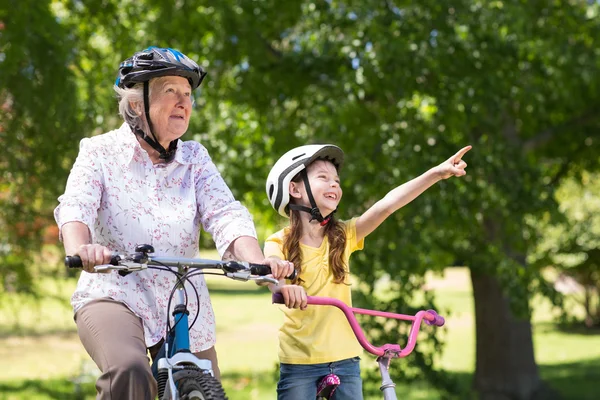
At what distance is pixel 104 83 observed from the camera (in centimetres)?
1034

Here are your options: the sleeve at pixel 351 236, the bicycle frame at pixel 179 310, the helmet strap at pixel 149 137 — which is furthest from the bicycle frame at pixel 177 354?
the sleeve at pixel 351 236

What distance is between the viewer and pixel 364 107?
9.80 metres

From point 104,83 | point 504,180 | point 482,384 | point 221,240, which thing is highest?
point 104,83

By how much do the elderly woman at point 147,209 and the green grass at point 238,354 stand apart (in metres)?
5.40

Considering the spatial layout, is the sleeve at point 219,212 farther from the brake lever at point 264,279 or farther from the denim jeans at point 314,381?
the denim jeans at point 314,381

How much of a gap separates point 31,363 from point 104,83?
9.13 metres

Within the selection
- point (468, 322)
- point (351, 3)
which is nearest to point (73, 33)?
point (351, 3)

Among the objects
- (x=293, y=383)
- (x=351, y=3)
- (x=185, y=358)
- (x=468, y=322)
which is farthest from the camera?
(x=468, y=322)

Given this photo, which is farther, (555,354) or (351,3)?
(555,354)

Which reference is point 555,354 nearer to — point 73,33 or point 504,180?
point 504,180

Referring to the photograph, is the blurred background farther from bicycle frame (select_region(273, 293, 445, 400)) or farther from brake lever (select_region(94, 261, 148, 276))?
brake lever (select_region(94, 261, 148, 276))

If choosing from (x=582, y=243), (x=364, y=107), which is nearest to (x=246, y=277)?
(x=364, y=107)

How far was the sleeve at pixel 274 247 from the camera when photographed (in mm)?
4379

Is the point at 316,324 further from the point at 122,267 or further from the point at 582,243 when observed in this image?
the point at 582,243
